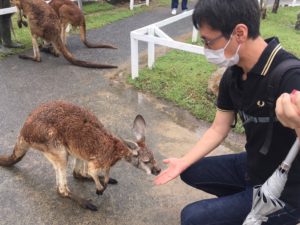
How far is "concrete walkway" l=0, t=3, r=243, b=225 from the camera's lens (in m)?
2.94

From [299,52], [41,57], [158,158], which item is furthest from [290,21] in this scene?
[158,158]

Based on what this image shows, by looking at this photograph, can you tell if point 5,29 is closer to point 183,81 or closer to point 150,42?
point 150,42

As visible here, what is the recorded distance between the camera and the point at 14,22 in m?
7.41

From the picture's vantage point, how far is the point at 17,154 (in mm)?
3129

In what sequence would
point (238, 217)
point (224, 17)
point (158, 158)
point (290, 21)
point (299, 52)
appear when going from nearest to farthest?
point (224, 17) < point (238, 217) < point (158, 158) < point (299, 52) < point (290, 21)

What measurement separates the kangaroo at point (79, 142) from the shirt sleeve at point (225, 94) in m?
0.64

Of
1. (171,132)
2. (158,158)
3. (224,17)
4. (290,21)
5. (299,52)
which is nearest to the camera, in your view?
(224,17)

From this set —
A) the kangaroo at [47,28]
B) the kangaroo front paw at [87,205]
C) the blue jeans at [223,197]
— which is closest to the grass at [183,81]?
the kangaroo at [47,28]

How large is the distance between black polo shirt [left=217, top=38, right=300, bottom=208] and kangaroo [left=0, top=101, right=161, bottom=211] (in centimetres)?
88

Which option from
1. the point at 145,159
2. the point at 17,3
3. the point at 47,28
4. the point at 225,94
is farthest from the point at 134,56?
the point at 225,94

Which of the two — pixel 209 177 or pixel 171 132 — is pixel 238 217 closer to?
pixel 209 177

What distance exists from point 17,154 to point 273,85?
216 centimetres

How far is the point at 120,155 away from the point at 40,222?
763mm

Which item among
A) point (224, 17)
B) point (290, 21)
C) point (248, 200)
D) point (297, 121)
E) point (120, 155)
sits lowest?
point (290, 21)
